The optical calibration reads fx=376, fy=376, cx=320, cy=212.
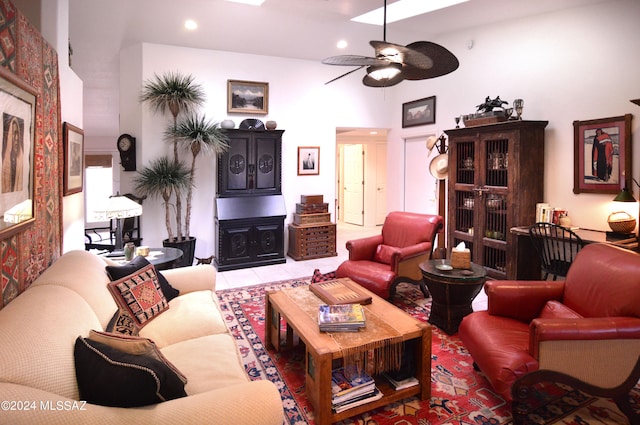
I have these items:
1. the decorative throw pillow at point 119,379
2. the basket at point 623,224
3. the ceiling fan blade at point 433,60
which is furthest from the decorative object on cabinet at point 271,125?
the decorative throw pillow at point 119,379

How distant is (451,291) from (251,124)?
375 cm

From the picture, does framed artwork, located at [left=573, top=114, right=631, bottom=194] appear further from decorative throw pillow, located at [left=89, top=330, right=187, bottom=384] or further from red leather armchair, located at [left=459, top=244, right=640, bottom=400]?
decorative throw pillow, located at [left=89, top=330, right=187, bottom=384]

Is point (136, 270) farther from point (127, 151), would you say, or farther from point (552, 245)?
point (552, 245)

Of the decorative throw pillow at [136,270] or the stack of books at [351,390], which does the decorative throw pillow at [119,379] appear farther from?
the decorative throw pillow at [136,270]

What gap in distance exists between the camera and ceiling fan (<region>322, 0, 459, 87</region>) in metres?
2.35

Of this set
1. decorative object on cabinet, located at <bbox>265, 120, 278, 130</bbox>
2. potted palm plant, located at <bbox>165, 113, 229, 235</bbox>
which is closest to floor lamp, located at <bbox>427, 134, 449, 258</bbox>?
decorative object on cabinet, located at <bbox>265, 120, 278, 130</bbox>

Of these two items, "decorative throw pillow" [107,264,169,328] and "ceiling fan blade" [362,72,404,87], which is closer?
"decorative throw pillow" [107,264,169,328]

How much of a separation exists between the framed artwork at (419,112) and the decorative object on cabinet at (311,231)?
81.2 inches

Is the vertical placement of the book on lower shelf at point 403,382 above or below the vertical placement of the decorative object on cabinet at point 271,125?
below

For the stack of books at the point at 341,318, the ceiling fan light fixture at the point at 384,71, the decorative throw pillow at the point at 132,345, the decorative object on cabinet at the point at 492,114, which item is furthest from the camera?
the decorative object on cabinet at the point at 492,114

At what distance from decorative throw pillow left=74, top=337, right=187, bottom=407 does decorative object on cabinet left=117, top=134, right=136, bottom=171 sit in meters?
4.40

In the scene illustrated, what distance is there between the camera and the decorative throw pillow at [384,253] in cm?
408

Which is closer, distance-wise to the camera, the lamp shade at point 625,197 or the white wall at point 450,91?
the lamp shade at point 625,197

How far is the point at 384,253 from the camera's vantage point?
164 inches
